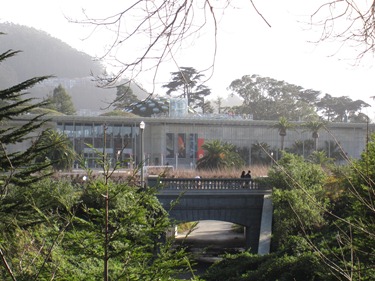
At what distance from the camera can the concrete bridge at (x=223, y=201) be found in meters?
28.0

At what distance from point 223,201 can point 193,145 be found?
95.8 ft

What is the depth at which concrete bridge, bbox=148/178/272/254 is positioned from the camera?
28031 mm

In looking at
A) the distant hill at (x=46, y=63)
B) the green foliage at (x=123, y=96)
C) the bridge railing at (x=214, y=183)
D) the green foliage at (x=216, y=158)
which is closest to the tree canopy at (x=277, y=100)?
the green foliage at (x=216, y=158)

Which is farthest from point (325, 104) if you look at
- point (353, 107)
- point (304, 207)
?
point (304, 207)

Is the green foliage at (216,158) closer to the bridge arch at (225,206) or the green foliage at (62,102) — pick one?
the bridge arch at (225,206)

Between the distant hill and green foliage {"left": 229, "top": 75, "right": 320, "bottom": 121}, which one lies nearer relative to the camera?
green foliage {"left": 229, "top": 75, "right": 320, "bottom": 121}

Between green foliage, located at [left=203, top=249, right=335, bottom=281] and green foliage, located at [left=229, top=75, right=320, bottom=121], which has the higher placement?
green foliage, located at [left=229, top=75, right=320, bottom=121]

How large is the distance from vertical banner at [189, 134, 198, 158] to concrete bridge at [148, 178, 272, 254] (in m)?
28.3

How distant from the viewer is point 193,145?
5772 cm

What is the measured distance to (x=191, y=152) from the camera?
58062 mm

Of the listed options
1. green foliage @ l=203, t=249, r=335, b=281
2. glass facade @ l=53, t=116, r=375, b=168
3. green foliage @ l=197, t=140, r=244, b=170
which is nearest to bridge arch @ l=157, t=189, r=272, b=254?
green foliage @ l=203, t=249, r=335, b=281

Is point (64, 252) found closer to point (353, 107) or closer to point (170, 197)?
point (170, 197)

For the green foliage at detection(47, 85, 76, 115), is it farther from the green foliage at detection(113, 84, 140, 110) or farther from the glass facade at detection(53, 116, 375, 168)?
the green foliage at detection(113, 84, 140, 110)

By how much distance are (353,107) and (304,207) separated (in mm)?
60461
